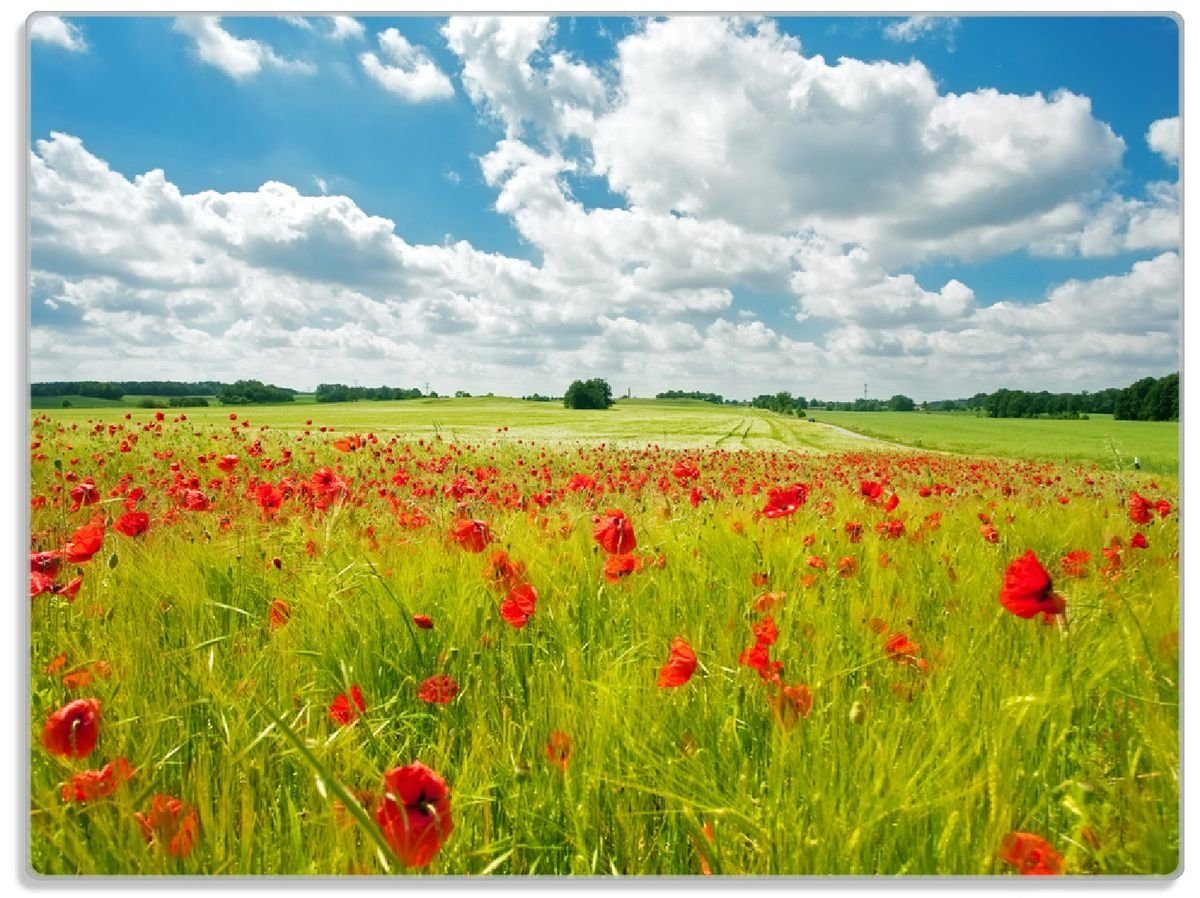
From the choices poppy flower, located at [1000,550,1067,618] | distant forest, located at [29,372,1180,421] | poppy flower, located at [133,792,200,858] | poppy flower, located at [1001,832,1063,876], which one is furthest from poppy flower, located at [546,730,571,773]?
distant forest, located at [29,372,1180,421]

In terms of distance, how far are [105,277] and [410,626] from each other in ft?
4.75

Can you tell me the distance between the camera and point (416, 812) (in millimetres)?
849

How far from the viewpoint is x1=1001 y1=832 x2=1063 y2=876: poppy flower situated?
1.08 meters

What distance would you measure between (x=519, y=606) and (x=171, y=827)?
2.30 feet

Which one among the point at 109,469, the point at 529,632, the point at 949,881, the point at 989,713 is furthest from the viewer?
the point at 109,469

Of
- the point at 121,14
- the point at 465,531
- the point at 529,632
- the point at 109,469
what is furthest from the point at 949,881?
the point at 109,469

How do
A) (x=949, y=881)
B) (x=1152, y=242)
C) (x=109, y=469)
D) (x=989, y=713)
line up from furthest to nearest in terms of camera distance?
(x=109, y=469)
(x=1152, y=242)
(x=989, y=713)
(x=949, y=881)

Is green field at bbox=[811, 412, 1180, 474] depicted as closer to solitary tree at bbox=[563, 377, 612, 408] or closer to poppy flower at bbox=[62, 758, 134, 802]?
solitary tree at bbox=[563, 377, 612, 408]

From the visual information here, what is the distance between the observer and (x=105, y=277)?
2154 mm

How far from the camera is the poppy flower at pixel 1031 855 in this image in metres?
1.08

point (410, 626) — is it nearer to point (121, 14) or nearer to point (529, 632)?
point (529, 632)

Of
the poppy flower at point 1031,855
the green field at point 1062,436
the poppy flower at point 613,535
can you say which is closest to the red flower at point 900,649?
the poppy flower at point 1031,855

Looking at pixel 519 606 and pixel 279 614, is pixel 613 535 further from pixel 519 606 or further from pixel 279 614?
pixel 279 614

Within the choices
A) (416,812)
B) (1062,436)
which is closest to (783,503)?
(1062,436)
